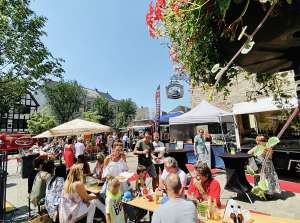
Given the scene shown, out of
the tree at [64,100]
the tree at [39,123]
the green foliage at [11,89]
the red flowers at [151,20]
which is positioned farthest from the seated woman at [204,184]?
the tree at [64,100]

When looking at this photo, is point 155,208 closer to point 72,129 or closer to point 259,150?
point 259,150

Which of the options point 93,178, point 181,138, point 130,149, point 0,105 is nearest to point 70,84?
point 130,149

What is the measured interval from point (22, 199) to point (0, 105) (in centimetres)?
394

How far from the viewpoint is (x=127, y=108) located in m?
69.9

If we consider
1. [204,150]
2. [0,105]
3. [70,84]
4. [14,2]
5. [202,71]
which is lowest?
[204,150]

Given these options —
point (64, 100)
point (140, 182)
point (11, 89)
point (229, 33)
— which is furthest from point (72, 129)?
point (64, 100)

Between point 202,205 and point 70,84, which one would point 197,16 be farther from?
point 70,84

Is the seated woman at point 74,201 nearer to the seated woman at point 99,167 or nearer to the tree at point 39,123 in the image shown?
the seated woman at point 99,167

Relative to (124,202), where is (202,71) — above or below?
above

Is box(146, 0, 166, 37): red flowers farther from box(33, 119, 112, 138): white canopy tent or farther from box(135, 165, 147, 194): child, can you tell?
box(33, 119, 112, 138): white canopy tent

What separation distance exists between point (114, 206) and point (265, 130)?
859cm

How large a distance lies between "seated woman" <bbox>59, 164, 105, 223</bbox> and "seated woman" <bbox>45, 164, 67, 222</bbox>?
12.5 inches

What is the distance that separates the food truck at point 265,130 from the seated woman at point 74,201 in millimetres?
6314

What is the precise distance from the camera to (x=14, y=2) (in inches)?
355
